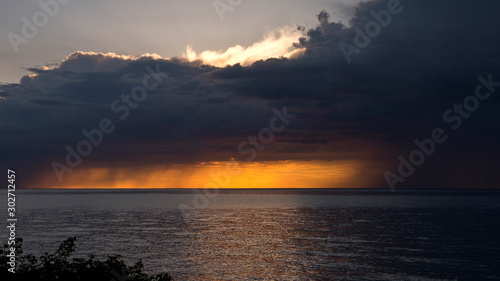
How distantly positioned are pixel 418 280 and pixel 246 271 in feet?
68.3

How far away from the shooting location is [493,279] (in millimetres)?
47281

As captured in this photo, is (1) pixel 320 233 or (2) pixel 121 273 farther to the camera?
(1) pixel 320 233

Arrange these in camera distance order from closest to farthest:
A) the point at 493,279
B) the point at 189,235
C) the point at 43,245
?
the point at 493,279 < the point at 43,245 < the point at 189,235

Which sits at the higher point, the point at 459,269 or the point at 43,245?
the point at 43,245

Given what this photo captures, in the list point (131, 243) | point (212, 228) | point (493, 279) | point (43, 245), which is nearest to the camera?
point (493, 279)

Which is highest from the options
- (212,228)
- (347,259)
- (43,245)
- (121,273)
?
(212,228)

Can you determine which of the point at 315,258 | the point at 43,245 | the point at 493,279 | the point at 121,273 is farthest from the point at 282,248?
the point at 121,273

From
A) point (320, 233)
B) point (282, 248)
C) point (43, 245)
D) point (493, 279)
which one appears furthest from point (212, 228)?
point (493, 279)

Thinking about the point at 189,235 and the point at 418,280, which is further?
the point at 189,235

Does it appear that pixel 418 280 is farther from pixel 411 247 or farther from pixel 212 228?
pixel 212 228

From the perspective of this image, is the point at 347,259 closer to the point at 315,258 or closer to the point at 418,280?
the point at 315,258

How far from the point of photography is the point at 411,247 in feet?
235

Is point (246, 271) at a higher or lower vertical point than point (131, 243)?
lower

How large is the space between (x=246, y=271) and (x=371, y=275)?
613 inches
